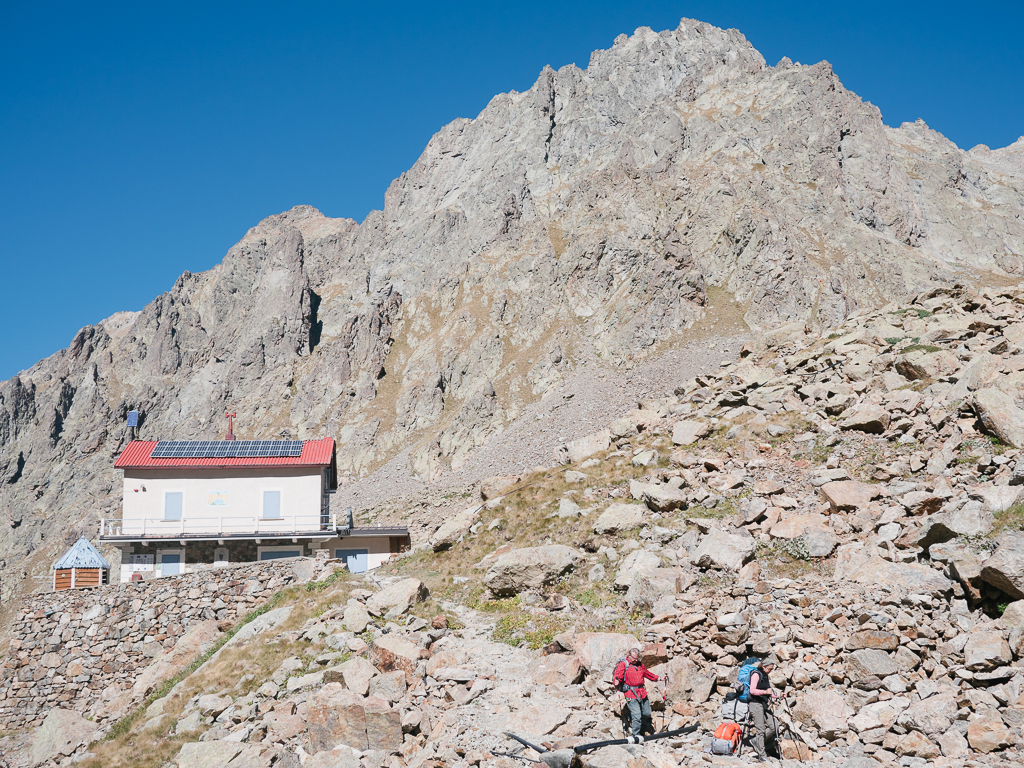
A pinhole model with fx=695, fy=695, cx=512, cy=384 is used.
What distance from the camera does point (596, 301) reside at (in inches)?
4840

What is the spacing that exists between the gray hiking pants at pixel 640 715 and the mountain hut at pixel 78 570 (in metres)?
26.9

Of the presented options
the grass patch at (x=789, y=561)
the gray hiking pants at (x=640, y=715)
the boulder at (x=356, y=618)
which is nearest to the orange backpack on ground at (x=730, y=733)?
the gray hiking pants at (x=640, y=715)

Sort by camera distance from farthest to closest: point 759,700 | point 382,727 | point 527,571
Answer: point 527,571
point 382,727
point 759,700

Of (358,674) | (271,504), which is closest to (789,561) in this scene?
(358,674)

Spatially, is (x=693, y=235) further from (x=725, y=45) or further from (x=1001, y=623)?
(x=1001, y=623)

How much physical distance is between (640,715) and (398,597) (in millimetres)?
10560

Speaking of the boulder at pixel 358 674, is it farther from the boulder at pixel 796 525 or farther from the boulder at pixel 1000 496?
the boulder at pixel 1000 496

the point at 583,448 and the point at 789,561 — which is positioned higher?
the point at 583,448

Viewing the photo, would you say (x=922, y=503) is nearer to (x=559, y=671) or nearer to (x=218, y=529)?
(x=559, y=671)

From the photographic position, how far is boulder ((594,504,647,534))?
78.8 ft

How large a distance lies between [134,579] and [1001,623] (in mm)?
33250

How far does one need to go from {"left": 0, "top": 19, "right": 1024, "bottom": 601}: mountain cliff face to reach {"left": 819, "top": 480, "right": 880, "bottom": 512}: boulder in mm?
80534

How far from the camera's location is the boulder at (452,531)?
2917cm

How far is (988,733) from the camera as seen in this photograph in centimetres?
1066
